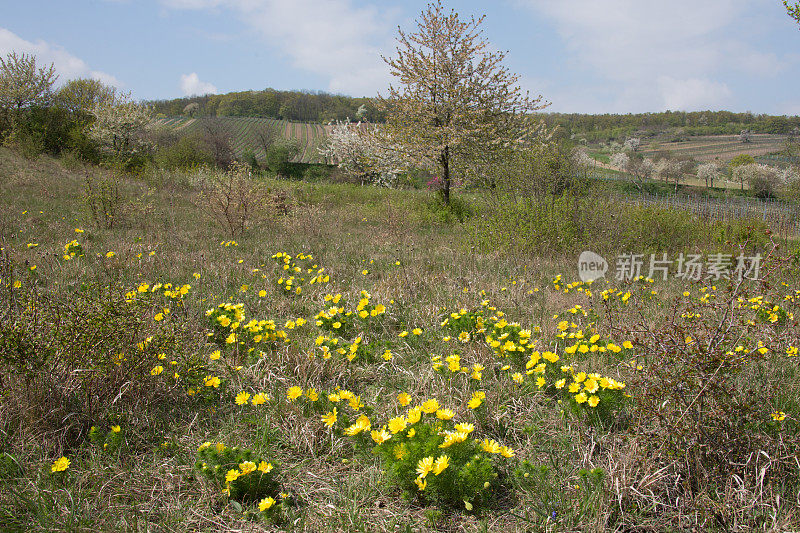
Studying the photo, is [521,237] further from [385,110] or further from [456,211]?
[385,110]

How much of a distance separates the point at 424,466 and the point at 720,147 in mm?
89747

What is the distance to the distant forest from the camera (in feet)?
193

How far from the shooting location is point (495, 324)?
2998 millimetres

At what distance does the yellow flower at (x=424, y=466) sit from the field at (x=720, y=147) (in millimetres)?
76965

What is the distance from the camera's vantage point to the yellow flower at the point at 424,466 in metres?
1.59

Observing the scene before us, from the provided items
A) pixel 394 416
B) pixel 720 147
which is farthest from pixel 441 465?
pixel 720 147

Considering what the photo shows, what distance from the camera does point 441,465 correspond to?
5.12ft

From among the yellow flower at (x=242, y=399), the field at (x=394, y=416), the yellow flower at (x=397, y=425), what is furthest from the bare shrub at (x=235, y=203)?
the yellow flower at (x=397, y=425)

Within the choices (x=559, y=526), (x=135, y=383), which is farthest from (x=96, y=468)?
(x=559, y=526)

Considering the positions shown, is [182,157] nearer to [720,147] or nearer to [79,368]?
[79,368]

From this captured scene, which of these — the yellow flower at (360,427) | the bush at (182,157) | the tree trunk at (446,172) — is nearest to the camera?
the yellow flower at (360,427)

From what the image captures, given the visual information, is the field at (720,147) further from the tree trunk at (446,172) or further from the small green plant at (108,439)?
the small green plant at (108,439)

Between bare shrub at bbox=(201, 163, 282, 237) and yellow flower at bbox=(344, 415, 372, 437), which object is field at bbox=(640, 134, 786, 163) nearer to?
bare shrub at bbox=(201, 163, 282, 237)

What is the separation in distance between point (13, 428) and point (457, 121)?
11.9 m
